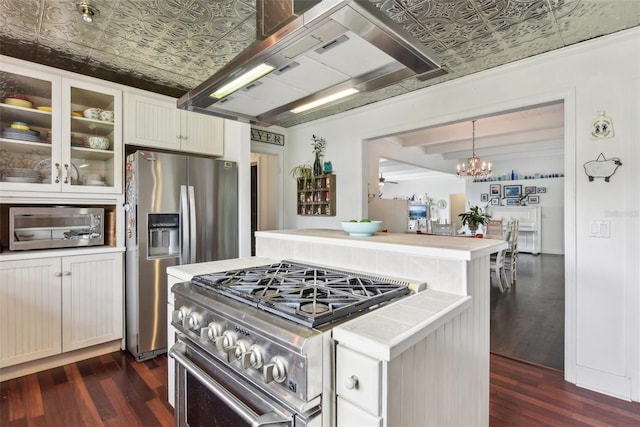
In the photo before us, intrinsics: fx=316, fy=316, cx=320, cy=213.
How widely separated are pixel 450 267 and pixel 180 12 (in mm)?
2183

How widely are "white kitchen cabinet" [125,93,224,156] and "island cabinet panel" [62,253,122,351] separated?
1.10 meters

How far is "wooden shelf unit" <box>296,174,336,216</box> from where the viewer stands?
3998 mm

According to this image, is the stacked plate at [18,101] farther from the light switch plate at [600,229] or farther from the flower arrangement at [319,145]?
the light switch plate at [600,229]

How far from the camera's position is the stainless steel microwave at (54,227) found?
7.91ft

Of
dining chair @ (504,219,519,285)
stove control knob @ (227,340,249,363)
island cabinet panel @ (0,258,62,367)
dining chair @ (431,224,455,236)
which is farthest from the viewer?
dining chair @ (431,224,455,236)

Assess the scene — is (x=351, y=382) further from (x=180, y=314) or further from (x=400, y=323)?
(x=180, y=314)

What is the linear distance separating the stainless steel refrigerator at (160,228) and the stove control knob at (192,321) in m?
1.55

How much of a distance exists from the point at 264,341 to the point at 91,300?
7.88 feet

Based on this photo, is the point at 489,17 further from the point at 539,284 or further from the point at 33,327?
the point at 539,284

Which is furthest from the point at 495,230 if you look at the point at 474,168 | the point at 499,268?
the point at 474,168

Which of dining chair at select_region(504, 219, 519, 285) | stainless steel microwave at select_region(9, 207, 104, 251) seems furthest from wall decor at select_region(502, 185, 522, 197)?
stainless steel microwave at select_region(9, 207, 104, 251)

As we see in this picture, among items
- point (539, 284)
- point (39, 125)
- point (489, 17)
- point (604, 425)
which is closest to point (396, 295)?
point (604, 425)

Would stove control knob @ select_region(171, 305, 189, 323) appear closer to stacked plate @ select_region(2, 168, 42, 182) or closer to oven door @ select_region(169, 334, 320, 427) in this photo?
oven door @ select_region(169, 334, 320, 427)

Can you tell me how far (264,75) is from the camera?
4.45 ft
